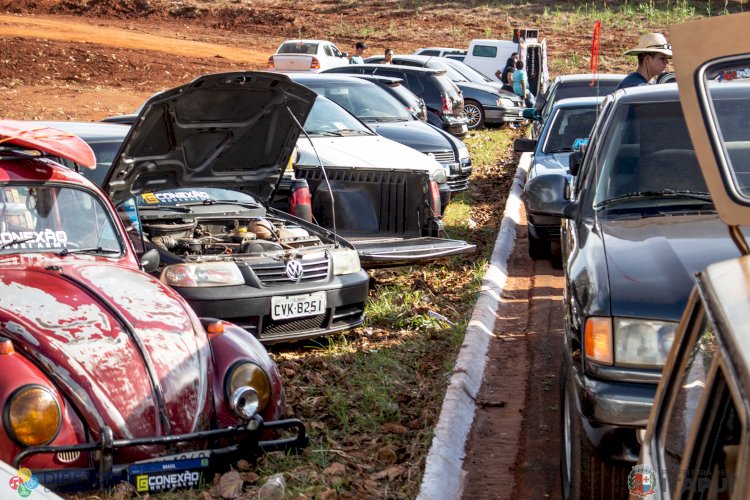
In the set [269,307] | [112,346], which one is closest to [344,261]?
[269,307]

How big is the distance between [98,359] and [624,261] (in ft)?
7.62

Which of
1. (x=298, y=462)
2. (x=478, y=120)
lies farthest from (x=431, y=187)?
(x=478, y=120)

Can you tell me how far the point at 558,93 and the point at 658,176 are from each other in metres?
9.21

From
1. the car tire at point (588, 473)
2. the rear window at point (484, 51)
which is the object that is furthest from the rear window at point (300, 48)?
the car tire at point (588, 473)

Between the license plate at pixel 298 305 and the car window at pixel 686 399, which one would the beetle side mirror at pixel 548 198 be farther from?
the car window at pixel 686 399

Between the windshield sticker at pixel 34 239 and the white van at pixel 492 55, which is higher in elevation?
the windshield sticker at pixel 34 239

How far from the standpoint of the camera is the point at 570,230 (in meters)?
5.84

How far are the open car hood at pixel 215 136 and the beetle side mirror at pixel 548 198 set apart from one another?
2729 mm

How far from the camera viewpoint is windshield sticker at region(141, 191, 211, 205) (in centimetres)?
783

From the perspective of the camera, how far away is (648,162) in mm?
5453

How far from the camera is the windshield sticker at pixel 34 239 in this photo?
217 inches

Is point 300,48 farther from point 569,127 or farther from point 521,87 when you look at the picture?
point 569,127

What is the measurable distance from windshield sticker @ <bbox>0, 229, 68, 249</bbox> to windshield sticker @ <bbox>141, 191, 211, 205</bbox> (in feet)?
6.79

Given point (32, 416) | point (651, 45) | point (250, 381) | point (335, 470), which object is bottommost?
point (335, 470)
